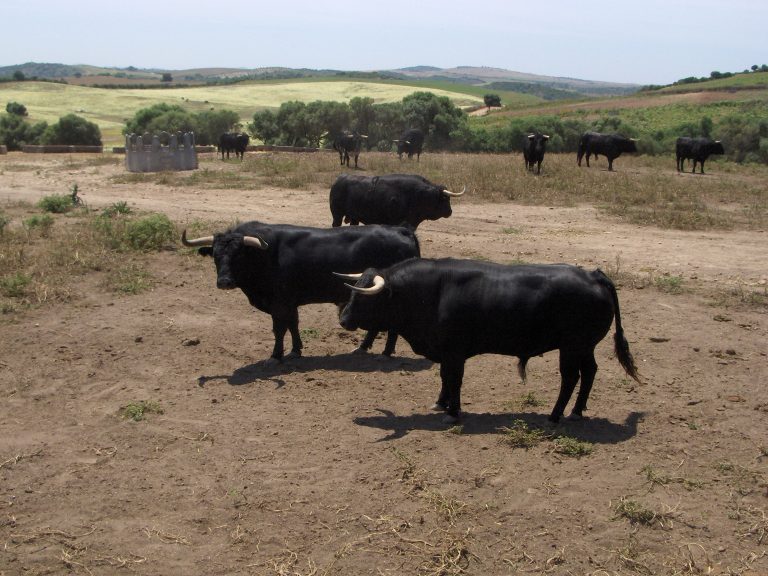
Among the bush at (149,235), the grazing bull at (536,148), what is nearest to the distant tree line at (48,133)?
the grazing bull at (536,148)

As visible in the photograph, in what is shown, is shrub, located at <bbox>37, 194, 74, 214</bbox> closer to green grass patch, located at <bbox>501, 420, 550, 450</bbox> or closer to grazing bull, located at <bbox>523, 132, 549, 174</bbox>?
green grass patch, located at <bbox>501, 420, 550, 450</bbox>

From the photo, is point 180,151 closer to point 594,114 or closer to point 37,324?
point 37,324

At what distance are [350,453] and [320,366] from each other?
2482 mm

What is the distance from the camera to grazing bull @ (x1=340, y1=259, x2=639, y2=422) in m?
7.42

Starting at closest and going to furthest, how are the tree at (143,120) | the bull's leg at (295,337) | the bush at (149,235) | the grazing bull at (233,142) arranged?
the bull's leg at (295,337), the bush at (149,235), the grazing bull at (233,142), the tree at (143,120)

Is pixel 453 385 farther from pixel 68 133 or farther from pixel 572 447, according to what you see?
pixel 68 133

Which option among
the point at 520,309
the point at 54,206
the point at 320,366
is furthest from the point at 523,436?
the point at 54,206

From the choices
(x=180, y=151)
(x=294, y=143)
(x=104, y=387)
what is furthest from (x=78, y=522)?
(x=294, y=143)

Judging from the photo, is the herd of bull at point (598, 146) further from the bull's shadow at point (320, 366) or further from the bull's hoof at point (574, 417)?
the bull's hoof at point (574, 417)

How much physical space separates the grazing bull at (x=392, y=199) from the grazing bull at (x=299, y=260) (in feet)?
14.6

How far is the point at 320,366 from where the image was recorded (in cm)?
953

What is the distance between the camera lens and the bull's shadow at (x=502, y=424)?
24.4ft

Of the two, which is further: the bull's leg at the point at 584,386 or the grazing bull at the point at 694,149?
the grazing bull at the point at 694,149

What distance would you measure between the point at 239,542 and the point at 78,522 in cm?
125
